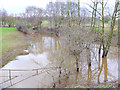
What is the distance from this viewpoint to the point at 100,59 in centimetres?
680

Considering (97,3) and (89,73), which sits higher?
(97,3)

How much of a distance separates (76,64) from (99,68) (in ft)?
4.42

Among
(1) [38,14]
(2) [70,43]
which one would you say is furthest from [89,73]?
(1) [38,14]

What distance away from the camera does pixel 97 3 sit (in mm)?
7148

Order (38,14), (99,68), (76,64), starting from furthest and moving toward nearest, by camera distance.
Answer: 1. (38,14)
2. (99,68)
3. (76,64)

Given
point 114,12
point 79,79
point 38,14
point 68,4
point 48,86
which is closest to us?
point 48,86

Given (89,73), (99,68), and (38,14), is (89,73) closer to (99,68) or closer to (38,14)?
(99,68)

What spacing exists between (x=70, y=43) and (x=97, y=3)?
397 centimetres

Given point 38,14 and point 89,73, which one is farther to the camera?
point 38,14

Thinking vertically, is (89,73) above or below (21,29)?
below

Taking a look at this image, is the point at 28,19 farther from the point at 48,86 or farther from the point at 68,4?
the point at 48,86

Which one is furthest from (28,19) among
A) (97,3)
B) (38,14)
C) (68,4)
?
(97,3)

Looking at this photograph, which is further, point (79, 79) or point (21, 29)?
→ point (21, 29)

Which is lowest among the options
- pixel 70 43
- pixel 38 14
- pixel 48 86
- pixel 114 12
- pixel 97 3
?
pixel 48 86
